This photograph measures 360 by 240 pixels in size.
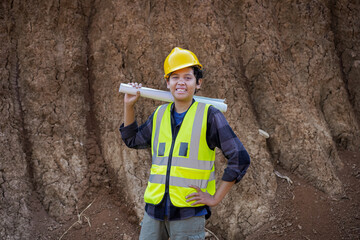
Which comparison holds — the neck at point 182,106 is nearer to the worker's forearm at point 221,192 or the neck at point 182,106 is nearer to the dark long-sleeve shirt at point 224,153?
the dark long-sleeve shirt at point 224,153

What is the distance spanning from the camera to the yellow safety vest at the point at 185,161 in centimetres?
246

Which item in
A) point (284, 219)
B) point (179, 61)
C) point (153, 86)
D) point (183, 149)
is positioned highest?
point (179, 61)

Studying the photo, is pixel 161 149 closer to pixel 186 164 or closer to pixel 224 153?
pixel 186 164

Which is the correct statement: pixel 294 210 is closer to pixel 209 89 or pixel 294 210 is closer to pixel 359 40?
pixel 209 89

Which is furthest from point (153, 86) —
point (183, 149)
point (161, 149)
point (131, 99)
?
point (183, 149)

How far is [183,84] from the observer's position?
2664mm

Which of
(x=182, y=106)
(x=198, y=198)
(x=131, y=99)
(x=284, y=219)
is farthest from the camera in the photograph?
(x=284, y=219)

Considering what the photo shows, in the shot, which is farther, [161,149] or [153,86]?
[153,86]

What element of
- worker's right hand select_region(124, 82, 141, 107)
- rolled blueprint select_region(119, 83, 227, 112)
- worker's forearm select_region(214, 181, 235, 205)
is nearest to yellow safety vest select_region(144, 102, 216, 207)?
worker's forearm select_region(214, 181, 235, 205)

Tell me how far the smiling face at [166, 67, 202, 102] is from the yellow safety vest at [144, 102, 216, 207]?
144 mm

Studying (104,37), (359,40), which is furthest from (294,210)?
(104,37)

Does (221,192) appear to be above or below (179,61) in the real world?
below

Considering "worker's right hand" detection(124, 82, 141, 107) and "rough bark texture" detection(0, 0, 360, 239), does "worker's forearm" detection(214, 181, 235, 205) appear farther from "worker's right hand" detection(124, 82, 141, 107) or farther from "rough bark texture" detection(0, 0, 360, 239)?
"rough bark texture" detection(0, 0, 360, 239)

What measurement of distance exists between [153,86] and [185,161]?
8.01 feet
